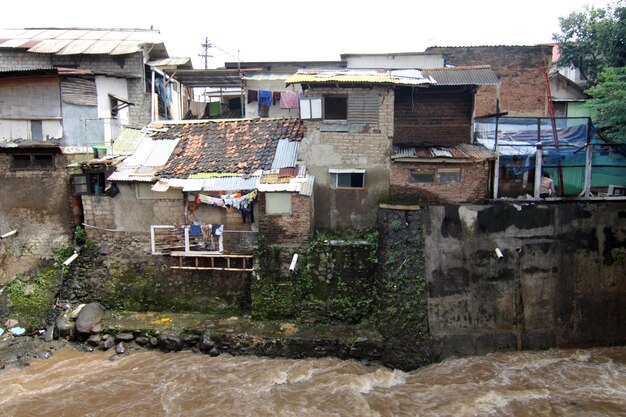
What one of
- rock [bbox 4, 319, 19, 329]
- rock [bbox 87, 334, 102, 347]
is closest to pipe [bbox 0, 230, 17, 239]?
rock [bbox 4, 319, 19, 329]

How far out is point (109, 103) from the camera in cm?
1612

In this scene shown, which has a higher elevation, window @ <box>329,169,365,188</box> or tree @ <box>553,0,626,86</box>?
tree @ <box>553,0,626,86</box>

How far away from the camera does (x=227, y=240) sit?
1357 centimetres

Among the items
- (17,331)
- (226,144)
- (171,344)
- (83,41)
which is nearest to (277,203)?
(226,144)

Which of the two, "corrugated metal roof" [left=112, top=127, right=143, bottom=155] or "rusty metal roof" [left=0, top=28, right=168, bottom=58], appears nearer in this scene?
"corrugated metal roof" [left=112, top=127, right=143, bottom=155]

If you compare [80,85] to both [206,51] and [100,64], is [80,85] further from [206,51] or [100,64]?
[206,51]

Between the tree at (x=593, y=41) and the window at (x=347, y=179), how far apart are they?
9996mm

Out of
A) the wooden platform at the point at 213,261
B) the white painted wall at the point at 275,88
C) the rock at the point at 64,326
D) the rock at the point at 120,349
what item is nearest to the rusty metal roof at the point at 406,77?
the white painted wall at the point at 275,88

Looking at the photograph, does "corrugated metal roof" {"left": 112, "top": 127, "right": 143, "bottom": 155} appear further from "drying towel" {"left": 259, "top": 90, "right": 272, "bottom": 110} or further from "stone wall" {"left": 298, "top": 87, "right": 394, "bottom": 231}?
"stone wall" {"left": 298, "top": 87, "right": 394, "bottom": 231}

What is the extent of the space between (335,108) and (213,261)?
5.70m

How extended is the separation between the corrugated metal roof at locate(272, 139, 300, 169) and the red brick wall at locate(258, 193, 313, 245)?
1.18 meters

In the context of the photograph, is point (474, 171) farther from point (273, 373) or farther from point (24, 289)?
point (24, 289)

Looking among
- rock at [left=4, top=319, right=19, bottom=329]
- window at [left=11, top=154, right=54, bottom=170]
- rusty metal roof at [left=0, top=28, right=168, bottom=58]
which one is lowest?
rock at [left=4, top=319, right=19, bottom=329]

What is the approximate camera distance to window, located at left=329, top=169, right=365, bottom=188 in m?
13.3
